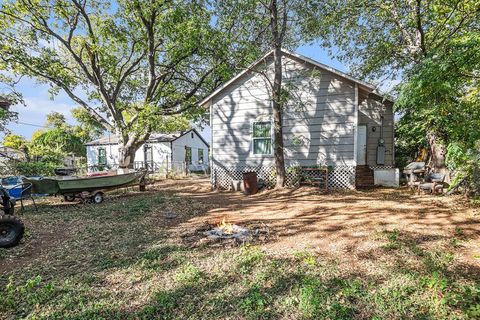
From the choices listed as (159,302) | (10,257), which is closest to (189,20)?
(10,257)

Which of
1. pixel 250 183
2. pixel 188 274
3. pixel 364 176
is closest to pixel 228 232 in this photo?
pixel 188 274

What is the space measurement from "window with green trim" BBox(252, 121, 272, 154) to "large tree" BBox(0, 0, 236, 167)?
116 inches

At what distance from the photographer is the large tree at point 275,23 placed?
360 inches

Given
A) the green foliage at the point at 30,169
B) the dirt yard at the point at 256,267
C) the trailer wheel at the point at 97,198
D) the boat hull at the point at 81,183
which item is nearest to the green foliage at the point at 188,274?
the dirt yard at the point at 256,267

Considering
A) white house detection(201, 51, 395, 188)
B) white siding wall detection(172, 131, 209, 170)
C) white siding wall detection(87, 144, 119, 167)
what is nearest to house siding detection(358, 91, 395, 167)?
white house detection(201, 51, 395, 188)

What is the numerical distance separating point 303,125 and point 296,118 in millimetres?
408

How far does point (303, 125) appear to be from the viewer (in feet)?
32.8

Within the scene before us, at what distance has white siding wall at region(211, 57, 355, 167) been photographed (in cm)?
948

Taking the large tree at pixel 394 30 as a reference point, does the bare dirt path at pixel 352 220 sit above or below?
below

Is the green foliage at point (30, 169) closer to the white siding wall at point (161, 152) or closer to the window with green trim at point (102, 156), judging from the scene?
the white siding wall at point (161, 152)

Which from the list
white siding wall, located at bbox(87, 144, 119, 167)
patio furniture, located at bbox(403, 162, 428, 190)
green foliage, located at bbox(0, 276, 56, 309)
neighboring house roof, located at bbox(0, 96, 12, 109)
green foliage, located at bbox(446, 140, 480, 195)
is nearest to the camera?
green foliage, located at bbox(0, 276, 56, 309)

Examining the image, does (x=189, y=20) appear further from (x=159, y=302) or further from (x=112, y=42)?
(x=159, y=302)

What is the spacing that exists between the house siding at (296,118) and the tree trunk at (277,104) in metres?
0.42

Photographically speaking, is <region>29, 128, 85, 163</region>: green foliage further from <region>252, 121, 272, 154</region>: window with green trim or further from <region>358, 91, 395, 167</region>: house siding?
<region>358, 91, 395, 167</region>: house siding
